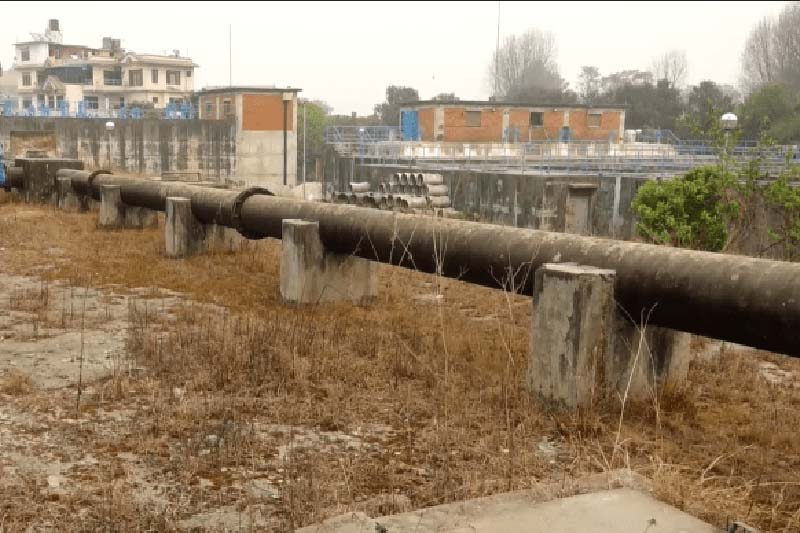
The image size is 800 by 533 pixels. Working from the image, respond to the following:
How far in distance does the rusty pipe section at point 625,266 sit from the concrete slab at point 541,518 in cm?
176

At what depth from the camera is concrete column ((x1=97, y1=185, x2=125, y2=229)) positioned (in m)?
13.4

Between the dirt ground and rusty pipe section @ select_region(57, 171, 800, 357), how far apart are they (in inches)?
24.5

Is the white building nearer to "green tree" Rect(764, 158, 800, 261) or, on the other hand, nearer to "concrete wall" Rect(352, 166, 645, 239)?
"concrete wall" Rect(352, 166, 645, 239)

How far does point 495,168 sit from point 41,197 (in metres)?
23.1

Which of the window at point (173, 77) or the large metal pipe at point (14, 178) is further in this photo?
the window at point (173, 77)

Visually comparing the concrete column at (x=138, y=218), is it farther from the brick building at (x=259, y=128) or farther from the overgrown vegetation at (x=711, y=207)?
the brick building at (x=259, y=128)

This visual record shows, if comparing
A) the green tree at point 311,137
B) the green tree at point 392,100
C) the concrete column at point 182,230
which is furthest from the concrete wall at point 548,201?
the green tree at point 392,100

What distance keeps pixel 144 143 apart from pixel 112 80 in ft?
139

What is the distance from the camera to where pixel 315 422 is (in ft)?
16.0

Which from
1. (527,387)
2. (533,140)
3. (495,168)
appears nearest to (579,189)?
(527,387)

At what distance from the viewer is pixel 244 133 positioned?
154 feet

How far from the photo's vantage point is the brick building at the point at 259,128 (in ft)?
153

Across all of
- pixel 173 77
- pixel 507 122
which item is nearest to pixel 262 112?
pixel 507 122

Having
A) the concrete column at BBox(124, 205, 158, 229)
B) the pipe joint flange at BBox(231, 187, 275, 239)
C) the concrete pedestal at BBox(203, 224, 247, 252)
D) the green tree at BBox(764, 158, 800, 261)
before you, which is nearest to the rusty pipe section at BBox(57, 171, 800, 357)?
the pipe joint flange at BBox(231, 187, 275, 239)
